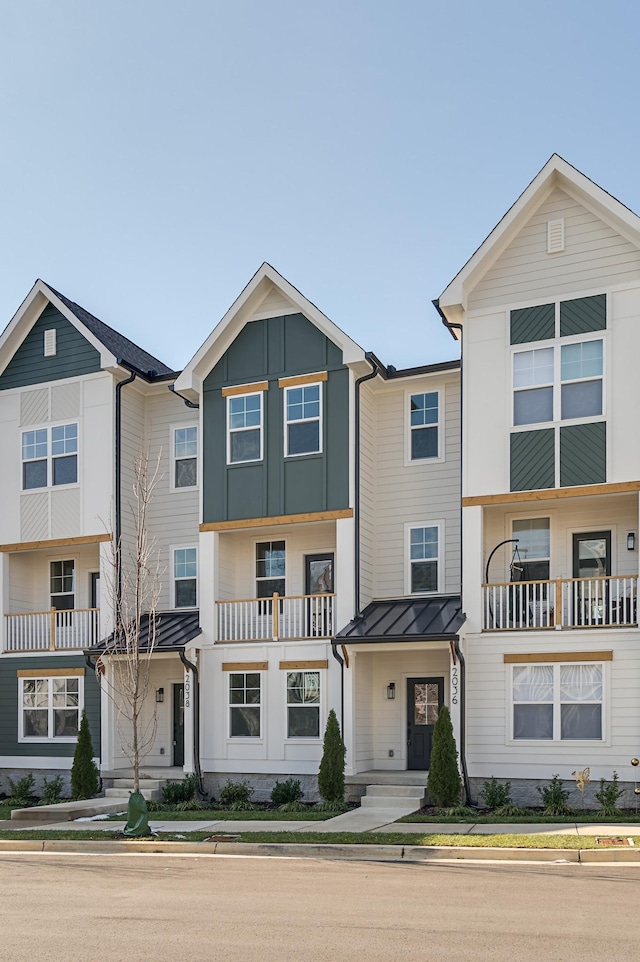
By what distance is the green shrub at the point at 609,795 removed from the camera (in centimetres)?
1797

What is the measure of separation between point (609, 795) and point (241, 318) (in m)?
12.9

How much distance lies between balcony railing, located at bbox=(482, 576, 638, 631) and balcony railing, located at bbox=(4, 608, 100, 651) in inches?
383

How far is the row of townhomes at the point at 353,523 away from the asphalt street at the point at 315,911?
7035mm

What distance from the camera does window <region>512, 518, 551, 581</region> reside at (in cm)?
2175

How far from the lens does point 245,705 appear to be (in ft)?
74.7

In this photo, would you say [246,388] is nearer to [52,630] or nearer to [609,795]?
[52,630]

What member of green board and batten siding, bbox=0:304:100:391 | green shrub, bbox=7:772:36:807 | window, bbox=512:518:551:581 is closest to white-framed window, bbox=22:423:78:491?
green board and batten siding, bbox=0:304:100:391

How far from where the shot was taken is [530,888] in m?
11.7

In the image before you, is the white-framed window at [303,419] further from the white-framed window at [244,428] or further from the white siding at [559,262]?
the white siding at [559,262]

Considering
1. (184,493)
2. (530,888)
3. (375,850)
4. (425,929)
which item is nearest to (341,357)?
(184,493)

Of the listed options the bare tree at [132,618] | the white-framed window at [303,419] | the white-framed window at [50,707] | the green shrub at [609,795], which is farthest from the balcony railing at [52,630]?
the green shrub at [609,795]

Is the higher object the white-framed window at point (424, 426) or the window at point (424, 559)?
the white-framed window at point (424, 426)

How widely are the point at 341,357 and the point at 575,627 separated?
768cm

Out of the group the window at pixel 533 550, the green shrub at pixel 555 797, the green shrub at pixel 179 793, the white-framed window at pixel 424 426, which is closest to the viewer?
the green shrub at pixel 555 797
